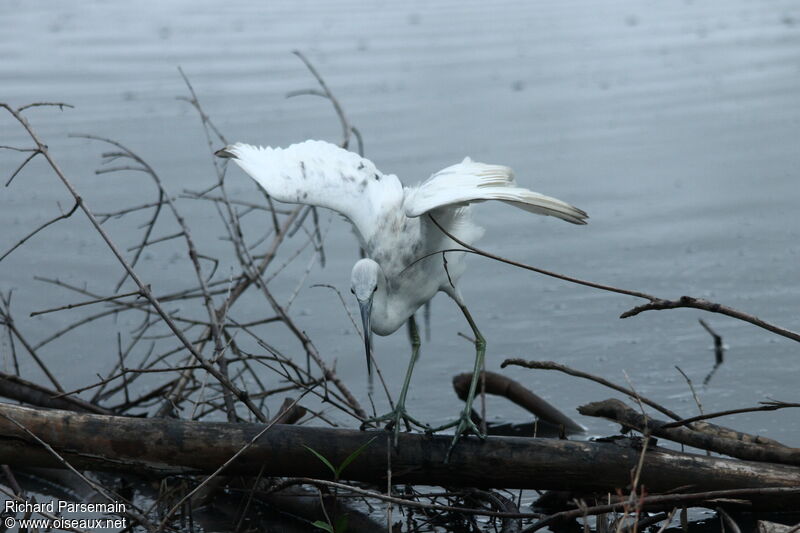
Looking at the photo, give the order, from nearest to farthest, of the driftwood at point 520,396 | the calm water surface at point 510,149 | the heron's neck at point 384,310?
the heron's neck at point 384,310, the driftwood at point 520,396, the calm water surface at point 510,149

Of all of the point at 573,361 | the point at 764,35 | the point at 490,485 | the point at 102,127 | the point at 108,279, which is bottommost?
the point at 490,485

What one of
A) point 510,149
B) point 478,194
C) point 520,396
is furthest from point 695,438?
point 510,149

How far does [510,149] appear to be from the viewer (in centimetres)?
830

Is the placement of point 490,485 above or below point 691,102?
below

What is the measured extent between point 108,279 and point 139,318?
0.49 meters

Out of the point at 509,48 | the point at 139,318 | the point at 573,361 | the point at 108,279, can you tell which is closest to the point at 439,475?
the point at 573,361

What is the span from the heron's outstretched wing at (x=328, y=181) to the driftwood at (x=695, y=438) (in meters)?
1.14

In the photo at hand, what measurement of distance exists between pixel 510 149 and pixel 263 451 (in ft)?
16.8

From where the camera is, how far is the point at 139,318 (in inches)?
242

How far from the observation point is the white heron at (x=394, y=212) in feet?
12.5

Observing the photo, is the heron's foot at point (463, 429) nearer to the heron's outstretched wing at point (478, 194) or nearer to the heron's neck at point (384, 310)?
the heron's neck at point (384, 310)

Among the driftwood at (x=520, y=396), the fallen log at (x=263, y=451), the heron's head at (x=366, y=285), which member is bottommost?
the fallen log at (x=263, y=451)

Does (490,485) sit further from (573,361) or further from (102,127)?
(102,127)

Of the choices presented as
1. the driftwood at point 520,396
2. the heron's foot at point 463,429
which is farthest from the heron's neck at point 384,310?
the driftwood at point 520,396
